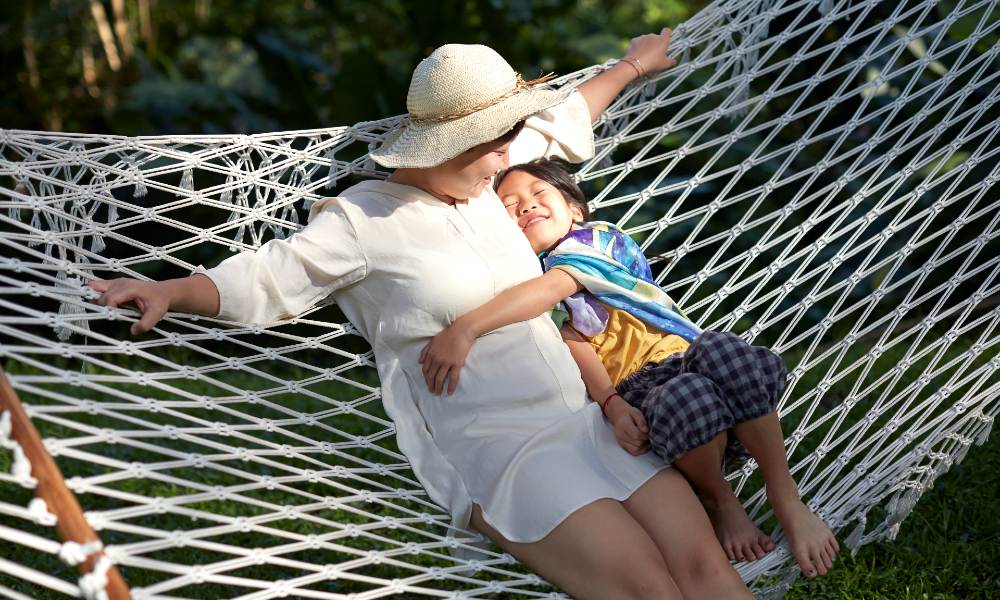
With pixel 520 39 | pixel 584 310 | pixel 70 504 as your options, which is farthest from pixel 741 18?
pixel 520 39

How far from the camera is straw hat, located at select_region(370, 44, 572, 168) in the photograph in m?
1.78

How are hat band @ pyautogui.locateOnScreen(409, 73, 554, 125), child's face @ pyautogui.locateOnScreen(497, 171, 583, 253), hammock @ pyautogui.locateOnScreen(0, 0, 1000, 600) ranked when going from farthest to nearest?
child's face @ pyautogui.locateOnScreen(497, 171, 583, 253)
hat band @ pyautogui.locateOnScreen(409, 73, 554, 125)
hammock @ pyautogui.locateOnScreen(0, 0, 1000, 600)

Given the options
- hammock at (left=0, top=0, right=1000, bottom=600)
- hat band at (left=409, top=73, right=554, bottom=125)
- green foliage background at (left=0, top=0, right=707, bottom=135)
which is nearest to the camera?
hammock at (left=0, top=0, right=1000, bottom=600)

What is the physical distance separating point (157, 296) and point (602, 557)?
768 mm

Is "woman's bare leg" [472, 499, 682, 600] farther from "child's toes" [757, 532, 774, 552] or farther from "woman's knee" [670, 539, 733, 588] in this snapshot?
"child's toes" [757, 532, 774, 552]

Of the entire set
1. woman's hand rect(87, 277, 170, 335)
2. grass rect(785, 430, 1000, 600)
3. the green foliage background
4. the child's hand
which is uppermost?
the green foliage background

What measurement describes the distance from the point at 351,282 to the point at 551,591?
595 mm

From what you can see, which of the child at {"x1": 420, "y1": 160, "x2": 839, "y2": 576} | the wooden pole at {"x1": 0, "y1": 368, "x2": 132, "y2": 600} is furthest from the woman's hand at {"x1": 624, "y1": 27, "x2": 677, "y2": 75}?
the wooden pole at {"x1": 0, "y1": 368, "x2": 132, "y2": 600}

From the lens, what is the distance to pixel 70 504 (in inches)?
52.1

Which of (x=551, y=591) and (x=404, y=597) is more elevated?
(x=404, y=597)

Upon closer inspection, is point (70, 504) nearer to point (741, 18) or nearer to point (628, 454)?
point (628, 454)

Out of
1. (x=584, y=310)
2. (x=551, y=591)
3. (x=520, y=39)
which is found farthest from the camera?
(x=520, y=39)

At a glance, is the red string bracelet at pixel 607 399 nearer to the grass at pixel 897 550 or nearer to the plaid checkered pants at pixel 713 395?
the plaid checkered pants at pixel 713 395

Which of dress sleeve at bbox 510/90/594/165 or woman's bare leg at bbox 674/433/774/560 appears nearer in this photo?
woman's bare leg at bbox 674/433/774/560
